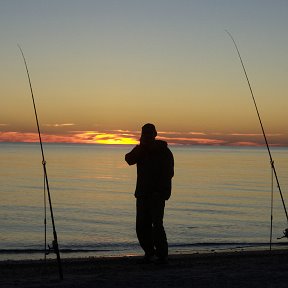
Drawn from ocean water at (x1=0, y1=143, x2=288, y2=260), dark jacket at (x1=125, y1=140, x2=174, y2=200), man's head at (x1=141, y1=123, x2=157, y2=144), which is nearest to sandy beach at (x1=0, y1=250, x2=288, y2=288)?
dark jacket at (x1=125, y1=140, x2=174, y2=200)

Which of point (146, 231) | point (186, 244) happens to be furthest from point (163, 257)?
point (186, 244)

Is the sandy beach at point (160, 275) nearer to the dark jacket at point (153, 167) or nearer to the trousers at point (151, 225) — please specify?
the trousers at point (151, 225)

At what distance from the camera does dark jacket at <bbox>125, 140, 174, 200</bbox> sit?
25.2ft

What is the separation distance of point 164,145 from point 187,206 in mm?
19297

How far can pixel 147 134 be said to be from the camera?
772 centimetres

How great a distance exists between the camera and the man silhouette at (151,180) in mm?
7648

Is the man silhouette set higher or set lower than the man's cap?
lower

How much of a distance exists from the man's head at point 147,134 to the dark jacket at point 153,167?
0.07m

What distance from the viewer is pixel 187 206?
26.8 m

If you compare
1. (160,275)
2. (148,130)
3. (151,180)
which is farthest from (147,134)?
(160,275)

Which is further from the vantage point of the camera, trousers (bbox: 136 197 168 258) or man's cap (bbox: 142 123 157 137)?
man's cap (bbox: 142 123 157 137)

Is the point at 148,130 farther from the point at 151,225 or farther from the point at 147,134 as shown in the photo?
the point at 151,225

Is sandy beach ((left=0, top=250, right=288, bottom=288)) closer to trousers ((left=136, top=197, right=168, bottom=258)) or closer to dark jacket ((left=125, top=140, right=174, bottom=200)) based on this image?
trousers ((left=136, top=197, right=168, bottom=258))

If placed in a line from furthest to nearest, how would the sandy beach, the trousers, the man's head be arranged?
the man's head
the trousers
the sandy beach
